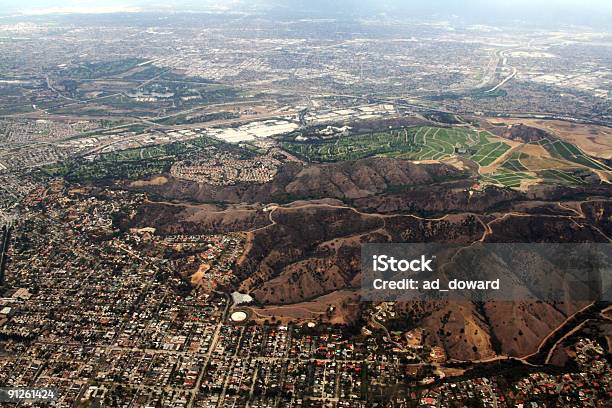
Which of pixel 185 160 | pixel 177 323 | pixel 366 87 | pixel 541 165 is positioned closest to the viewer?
pixel 177 323

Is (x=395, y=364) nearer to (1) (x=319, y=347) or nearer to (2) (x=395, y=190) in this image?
Answer: (1) (x=319, y=347)

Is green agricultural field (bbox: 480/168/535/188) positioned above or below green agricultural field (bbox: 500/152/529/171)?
below

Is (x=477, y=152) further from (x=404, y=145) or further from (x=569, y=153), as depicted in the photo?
(x=569, y=153)

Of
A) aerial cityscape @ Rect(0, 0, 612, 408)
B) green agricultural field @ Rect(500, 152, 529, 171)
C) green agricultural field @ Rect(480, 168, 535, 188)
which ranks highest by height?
green agricultural field @ Rect(500, 152, 529, 171)

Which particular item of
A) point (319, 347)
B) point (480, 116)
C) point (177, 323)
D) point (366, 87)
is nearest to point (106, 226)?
point (177, 323)

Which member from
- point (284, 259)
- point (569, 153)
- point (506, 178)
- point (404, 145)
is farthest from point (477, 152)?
point (284, 259)

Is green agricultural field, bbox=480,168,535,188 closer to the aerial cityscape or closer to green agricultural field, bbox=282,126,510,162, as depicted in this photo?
the aerial cityscape

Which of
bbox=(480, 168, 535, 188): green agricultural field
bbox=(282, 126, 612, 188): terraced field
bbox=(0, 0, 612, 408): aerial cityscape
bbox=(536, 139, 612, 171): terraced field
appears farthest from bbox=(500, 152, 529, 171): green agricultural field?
bbox=(536, 139, 612, 171): terraced field

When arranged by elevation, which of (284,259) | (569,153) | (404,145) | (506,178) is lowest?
(284,259)
